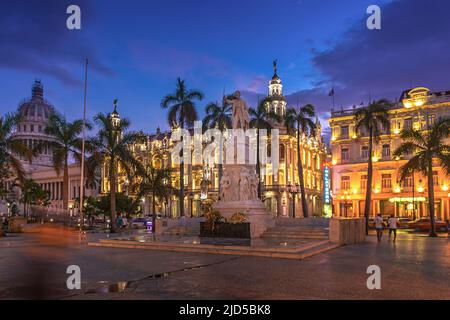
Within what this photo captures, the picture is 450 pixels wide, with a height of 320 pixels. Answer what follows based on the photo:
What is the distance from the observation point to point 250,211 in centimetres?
2273

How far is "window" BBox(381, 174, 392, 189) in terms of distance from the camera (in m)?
58.2

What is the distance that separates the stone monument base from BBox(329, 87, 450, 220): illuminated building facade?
32.7 metres

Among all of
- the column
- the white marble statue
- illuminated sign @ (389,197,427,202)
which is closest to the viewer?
the white marble statue

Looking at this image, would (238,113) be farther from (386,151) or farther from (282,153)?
(282,153)

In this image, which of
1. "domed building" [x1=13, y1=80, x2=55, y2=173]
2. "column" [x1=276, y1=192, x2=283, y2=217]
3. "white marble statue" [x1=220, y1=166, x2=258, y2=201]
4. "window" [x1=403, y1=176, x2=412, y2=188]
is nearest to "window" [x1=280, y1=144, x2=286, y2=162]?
"column" [x1=276, y1=192, x2=283, y2=217]

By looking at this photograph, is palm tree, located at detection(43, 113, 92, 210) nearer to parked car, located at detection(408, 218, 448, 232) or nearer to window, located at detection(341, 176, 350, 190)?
parked car, located at detection(408, 218, 448, 232)

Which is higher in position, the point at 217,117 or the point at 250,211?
the point at 217,117

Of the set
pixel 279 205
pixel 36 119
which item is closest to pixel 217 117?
pixel 279 205

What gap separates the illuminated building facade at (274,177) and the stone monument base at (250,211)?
47526 mm

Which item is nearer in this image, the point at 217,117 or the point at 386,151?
the point at 217,117

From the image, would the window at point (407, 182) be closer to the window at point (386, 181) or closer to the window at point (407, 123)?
the window at point (386, 181)

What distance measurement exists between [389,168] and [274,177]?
76.9ft

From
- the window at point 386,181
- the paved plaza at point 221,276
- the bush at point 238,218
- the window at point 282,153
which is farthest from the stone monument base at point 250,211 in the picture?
the window at point 282,153
